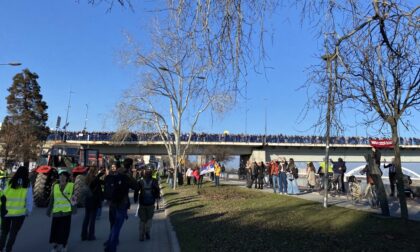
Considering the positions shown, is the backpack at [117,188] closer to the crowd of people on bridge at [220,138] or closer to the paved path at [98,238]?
the paved path at [98,238]

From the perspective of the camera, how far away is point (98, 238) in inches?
432

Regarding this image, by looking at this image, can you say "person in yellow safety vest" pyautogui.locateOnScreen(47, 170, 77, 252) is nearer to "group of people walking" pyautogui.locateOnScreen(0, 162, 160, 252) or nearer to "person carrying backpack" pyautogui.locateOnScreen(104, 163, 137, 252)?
"group of people walking" pyautogui.locateOnScreen(0, 162, 160, 252)

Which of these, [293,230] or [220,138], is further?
[220,138]

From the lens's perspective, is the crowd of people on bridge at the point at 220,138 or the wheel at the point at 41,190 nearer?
the wheel at the point at 41,190

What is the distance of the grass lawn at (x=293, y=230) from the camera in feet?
27.2

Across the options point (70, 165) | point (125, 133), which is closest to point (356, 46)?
point (70, 165)

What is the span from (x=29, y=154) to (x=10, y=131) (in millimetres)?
3853

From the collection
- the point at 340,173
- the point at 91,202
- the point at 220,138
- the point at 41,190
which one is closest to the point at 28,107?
the point at 220,138

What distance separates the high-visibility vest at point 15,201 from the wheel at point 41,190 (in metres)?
9.76

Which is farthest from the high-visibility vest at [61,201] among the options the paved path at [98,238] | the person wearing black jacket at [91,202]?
the person wearing black jacket at [91,202]

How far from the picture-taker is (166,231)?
12.5 m

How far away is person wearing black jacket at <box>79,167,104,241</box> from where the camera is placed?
10.8 metres

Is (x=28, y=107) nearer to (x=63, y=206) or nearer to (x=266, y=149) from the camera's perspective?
(x=266, y=149)

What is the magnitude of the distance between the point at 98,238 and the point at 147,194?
1.70m
